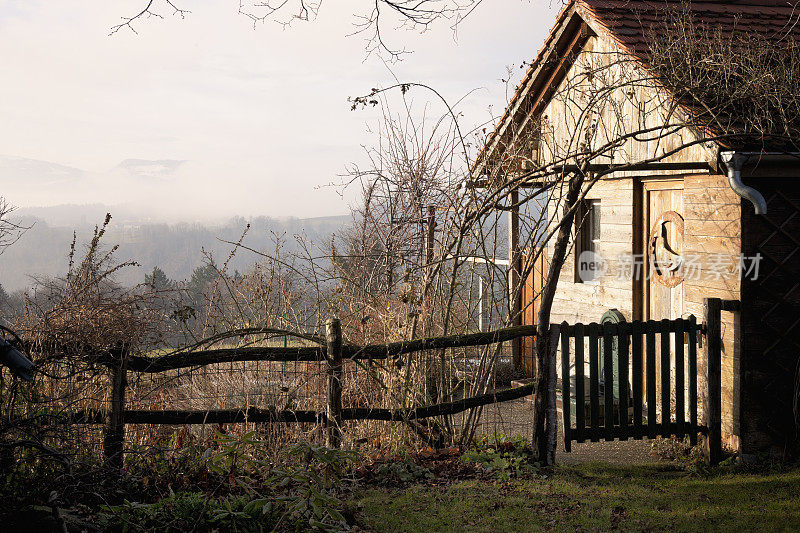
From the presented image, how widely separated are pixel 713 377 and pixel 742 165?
6.97ft

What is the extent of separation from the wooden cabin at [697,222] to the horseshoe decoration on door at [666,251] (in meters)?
0.01

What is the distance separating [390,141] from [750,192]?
19.6 feet

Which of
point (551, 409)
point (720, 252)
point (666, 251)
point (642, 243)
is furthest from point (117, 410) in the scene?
point (642, 243)

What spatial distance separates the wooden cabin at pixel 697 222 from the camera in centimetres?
677

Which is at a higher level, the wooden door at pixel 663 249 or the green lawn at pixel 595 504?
the wooden door at pixel 663 249

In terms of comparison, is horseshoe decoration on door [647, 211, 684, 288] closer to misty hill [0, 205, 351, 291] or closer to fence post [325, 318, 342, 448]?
fence post [325, 318, 342, 448]

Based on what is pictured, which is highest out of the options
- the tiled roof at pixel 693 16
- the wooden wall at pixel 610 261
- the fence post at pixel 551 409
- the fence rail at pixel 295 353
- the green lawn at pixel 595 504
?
the tiled roof at pixel 693 16

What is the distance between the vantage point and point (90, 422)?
5461 mm

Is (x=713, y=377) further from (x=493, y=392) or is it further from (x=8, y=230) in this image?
(x=8, y=230)

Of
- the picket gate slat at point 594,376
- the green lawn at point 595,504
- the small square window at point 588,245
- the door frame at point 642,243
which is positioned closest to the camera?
the green lawn at point 595,504

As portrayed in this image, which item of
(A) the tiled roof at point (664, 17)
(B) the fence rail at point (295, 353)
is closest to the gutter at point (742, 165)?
(A) the tiled roof at point (664, 17)

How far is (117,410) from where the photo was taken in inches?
220

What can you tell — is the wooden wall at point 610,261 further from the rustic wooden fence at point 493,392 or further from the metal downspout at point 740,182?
the metal downspout at point 740,182

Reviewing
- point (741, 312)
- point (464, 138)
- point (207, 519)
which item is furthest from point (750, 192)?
point (207, 519)
